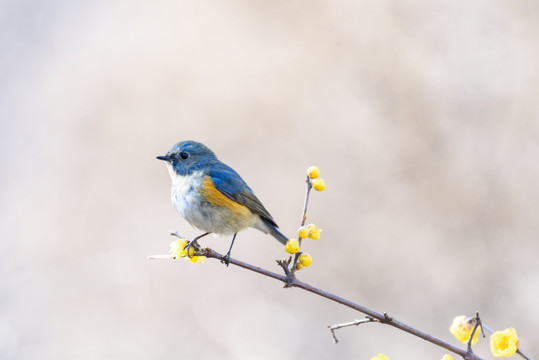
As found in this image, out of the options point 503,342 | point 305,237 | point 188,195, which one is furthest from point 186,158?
point 503,342

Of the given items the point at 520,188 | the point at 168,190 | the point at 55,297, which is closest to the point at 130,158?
the point at 168,190

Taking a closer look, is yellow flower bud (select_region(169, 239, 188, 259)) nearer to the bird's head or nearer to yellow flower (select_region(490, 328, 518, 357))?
yellow flower (select_region(490, 328, 518, 357))

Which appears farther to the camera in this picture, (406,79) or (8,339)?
(406,79)

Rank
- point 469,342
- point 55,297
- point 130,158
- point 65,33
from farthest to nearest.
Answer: point 65,33
point 130,158
point 55,297
point 469,342

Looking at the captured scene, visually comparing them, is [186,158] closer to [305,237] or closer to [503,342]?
[305,237]

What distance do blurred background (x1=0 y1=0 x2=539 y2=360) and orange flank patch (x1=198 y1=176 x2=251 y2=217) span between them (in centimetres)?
302

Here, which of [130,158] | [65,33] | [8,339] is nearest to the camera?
[8,339]

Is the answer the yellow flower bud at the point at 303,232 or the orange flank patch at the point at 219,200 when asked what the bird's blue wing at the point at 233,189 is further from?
the yellow flower bud at the point at 303,232

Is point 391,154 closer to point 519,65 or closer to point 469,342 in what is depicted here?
point 519,65

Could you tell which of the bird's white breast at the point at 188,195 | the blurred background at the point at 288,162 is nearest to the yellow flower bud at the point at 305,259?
the bird's white breast at the point at 188,195

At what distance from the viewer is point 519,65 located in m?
7.74

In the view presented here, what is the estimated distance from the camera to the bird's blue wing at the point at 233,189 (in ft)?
12.3

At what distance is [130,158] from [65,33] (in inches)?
84.2

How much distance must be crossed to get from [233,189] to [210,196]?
20cm
